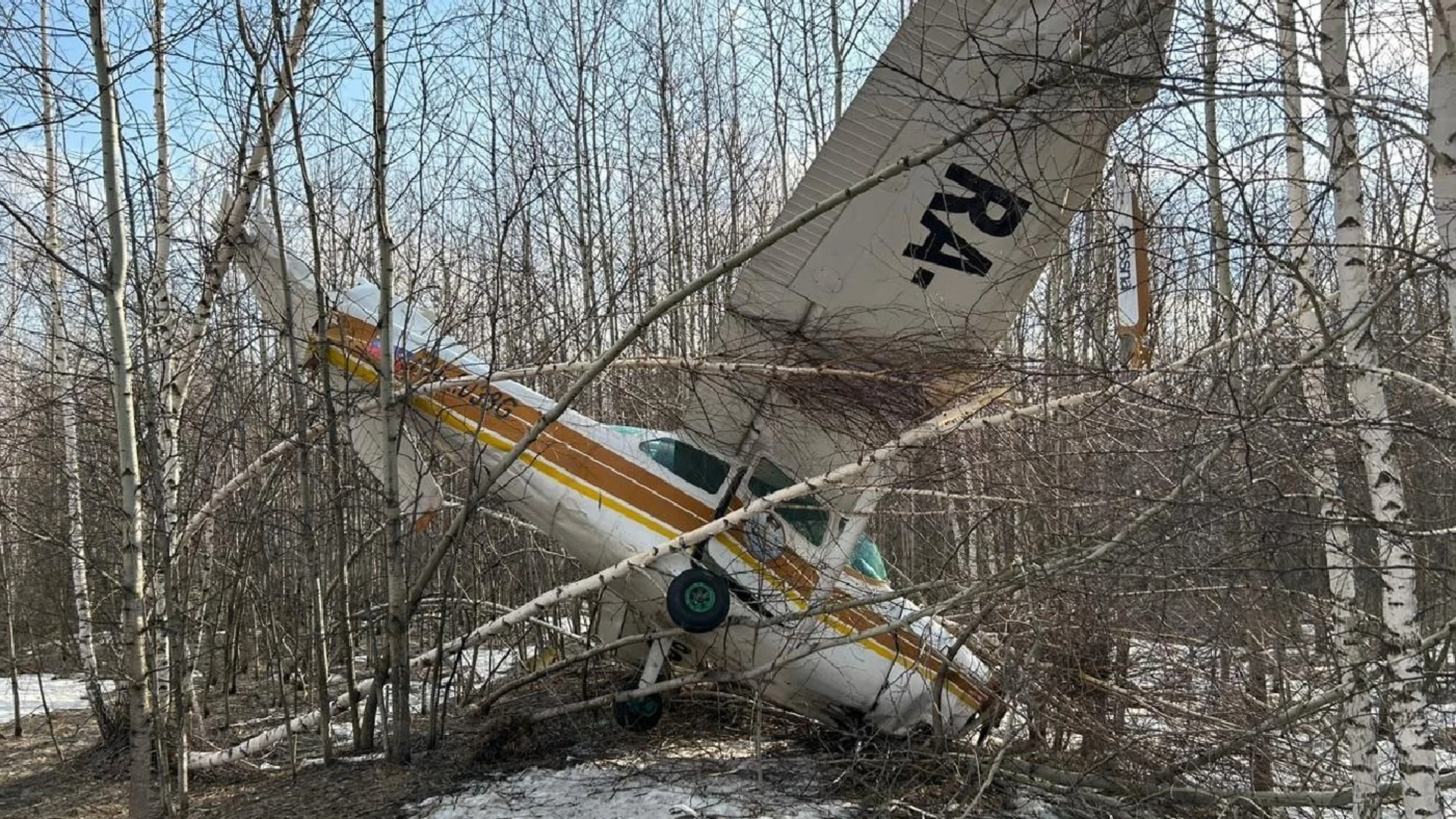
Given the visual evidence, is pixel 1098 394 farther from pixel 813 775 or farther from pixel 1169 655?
pixel 813 775

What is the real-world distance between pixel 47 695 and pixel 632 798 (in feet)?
31.1

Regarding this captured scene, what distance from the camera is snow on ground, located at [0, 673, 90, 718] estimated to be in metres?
10.8

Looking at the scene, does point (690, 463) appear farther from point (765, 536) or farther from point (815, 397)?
point (815, 397)

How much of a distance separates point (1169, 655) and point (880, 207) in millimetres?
3098

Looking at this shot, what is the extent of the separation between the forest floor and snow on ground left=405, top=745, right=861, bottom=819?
1 cm

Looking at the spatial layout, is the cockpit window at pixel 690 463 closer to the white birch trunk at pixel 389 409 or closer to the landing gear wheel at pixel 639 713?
the landing gear wheel at pixel 639 713

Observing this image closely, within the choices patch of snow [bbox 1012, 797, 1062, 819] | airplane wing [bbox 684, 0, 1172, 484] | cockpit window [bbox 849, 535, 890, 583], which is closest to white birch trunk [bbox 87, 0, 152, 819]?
airplane wing [bbox 684, 0, 1172, 484]

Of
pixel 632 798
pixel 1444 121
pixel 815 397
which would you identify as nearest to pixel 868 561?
pixel 815 397

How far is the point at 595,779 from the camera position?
252 inches

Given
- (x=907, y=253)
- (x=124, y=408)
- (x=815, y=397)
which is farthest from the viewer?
(x=815, y=397)

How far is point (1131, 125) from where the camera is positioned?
4266 mm

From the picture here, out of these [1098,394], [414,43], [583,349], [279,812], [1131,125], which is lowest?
[279,812]

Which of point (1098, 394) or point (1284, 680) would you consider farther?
point (1284, 680)

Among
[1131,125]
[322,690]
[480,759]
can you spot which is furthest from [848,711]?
[1131,125]
